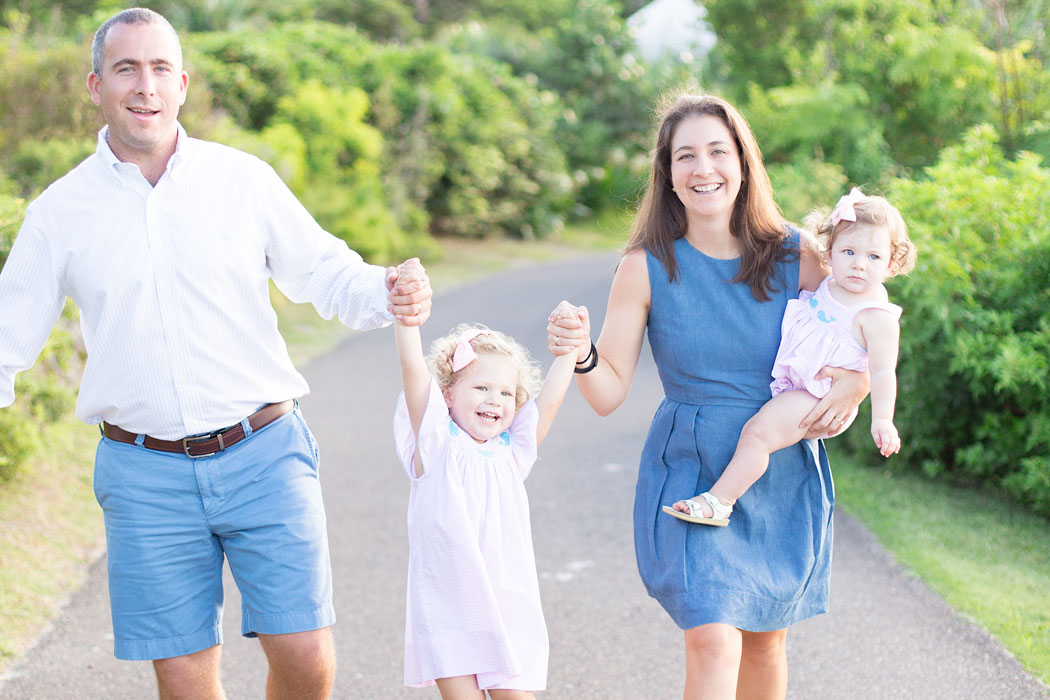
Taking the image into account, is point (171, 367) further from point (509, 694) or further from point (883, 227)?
point (883, 227)

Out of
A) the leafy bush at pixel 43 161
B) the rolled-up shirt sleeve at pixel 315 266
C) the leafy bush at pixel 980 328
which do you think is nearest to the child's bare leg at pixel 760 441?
the rolled-up shirt sleeve at pixel 315 266

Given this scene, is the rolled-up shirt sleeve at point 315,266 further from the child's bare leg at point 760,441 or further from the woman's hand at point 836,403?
the woman's hand at point 836,403

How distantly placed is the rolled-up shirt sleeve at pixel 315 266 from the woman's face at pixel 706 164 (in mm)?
875

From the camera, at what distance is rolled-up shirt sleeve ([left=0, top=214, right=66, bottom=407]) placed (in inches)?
111

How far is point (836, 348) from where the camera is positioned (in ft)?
9.32

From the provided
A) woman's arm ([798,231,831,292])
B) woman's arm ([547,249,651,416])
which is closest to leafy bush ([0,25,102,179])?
woman's arm ([547,249,651,416])

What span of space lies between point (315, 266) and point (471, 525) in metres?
0.90

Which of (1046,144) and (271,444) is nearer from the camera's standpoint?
(271,444)

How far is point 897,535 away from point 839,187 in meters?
4.56

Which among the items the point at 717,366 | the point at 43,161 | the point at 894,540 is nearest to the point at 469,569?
the point at 717,366

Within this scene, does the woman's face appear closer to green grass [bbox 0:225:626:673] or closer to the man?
the man

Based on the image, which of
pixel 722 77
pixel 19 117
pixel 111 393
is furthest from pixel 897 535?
pixel 722 77

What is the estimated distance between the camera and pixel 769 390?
116 inches

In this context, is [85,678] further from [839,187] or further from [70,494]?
[839,187]
